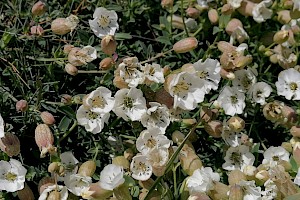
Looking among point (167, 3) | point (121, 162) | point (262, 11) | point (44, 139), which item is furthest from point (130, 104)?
point (262, 11)

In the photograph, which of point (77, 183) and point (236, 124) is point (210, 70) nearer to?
point (236, 124)

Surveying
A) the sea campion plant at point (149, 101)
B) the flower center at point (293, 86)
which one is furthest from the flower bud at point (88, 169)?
the flower center at point (293, 86)

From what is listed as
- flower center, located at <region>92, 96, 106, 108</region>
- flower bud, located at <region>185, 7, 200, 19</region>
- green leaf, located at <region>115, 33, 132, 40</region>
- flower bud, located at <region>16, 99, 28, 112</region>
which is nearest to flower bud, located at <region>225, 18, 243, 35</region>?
flower bud, located at <region>185, 7, 200, 19</region>

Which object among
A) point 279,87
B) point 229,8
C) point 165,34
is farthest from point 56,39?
point 279,87

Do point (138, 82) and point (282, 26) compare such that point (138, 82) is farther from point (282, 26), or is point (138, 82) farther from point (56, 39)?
point (282, 26)

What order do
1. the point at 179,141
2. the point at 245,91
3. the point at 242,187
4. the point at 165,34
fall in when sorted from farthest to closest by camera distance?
the point at 165,34 < the point at 245,91 < the point at 179,141 < the point at 242,187

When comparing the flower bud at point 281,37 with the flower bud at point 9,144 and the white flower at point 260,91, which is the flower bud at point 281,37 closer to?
the white flower at point 260,91

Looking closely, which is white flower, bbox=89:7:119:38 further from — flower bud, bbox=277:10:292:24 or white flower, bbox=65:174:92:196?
flower bud, bbox=277:10:292:24
